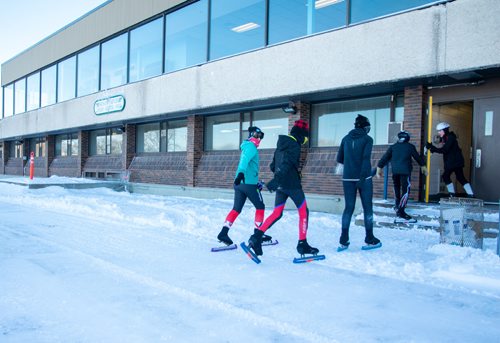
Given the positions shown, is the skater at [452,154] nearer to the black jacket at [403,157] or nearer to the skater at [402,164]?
the skater at [402,164]

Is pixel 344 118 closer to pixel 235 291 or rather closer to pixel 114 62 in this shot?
pixel 235 291

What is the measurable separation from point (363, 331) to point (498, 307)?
5.24 feet

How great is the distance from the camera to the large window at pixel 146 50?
55.7 feet

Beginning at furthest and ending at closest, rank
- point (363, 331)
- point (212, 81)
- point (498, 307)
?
point (212, 81) < point (498, 307) < point (363, 331)

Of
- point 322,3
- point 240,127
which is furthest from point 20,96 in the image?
point 322,3

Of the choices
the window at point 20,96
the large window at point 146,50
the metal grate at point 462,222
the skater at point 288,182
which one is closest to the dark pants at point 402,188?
the metal grate at point 462,222

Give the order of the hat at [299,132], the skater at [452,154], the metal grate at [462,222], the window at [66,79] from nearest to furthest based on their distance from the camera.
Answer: the hat at [299,132] < the metal grate at [462,222] < the skater at [452,154] < the window at [66,79]

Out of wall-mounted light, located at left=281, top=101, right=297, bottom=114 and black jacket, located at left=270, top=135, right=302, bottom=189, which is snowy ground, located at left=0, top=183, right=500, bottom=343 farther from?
wall-mounted light, located at left=281, top=101, right=297, bottom=114

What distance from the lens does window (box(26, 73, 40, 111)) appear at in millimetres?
26763

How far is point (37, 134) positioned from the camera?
2709 centimetres

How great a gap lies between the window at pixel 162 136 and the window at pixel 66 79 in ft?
22.5

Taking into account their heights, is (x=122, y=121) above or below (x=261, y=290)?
above

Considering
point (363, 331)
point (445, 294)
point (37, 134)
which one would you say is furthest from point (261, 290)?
point (37, 134)

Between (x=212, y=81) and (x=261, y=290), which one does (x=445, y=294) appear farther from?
(x=212, y=81)
